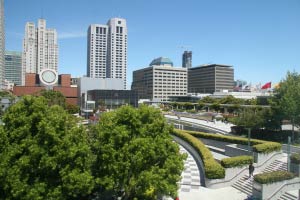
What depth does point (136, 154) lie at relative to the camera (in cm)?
1712

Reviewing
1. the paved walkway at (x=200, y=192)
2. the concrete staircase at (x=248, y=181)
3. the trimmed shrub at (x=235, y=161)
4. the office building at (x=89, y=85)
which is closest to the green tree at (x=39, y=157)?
the paved walkway at (x=200, y=192)

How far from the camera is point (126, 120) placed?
1872cm

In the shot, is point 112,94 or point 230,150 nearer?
point 230,150

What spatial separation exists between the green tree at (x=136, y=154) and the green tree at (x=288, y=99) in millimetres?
21499

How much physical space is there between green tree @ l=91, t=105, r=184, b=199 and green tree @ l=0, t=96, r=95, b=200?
47.9 inches

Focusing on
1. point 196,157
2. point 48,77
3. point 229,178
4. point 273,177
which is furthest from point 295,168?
point 48,77

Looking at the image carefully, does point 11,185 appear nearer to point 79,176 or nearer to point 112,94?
point 79,176

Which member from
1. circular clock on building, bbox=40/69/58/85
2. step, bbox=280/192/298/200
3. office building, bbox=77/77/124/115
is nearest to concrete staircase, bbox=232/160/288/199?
step, bbox=280/192/298/200

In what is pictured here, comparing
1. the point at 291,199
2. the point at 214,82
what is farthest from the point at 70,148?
the point at 214,82

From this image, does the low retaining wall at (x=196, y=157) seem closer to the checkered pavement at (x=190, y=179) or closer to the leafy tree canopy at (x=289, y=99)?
the checkered pavement at (x=190, y=179)

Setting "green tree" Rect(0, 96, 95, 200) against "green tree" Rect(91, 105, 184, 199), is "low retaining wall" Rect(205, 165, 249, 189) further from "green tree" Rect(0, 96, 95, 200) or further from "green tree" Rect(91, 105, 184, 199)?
"green tree" Rect(0, 96, 95, 200)

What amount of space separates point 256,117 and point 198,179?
16776 mm

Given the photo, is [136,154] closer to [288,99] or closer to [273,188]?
[273,188]

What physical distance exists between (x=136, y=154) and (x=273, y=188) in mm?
11124
